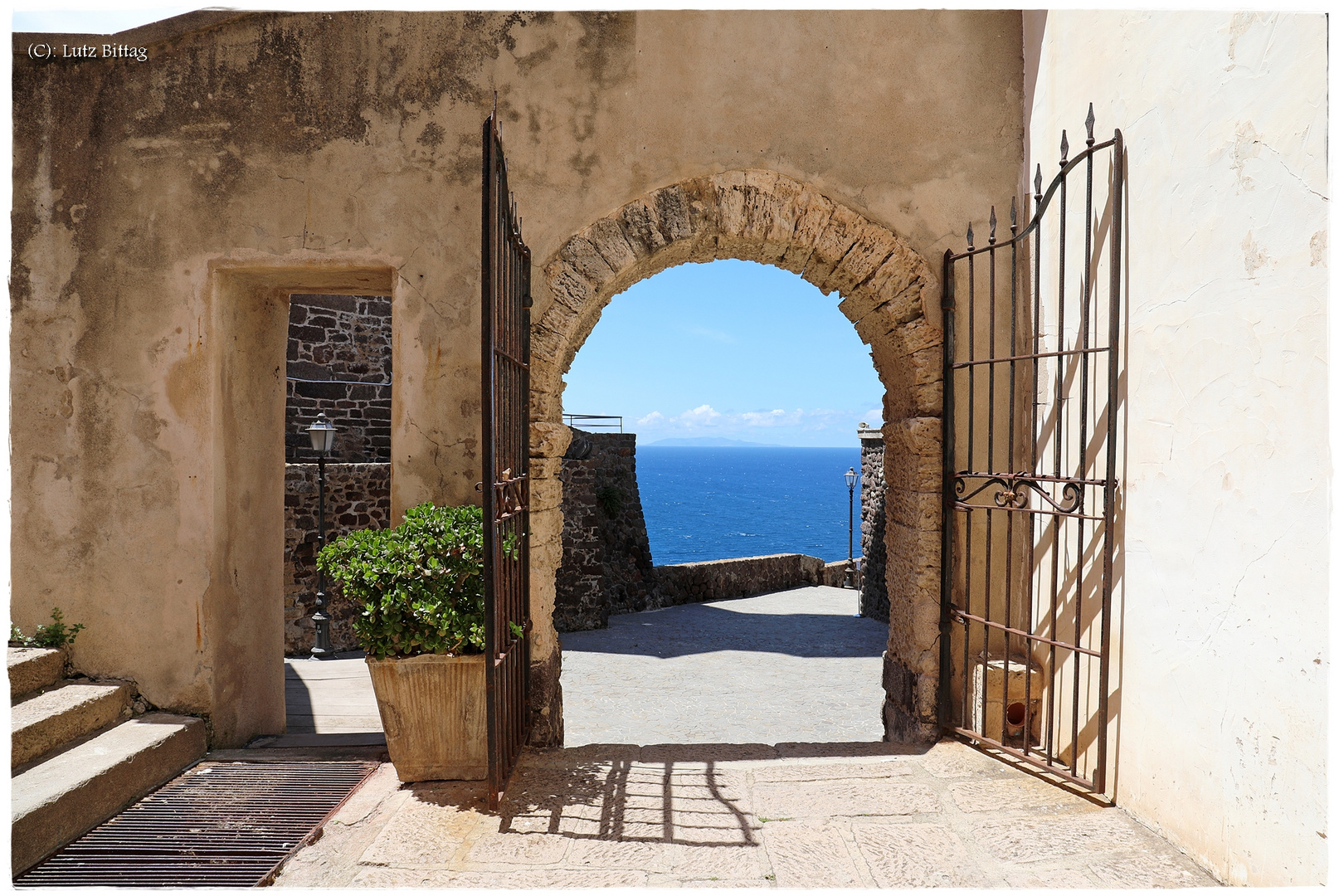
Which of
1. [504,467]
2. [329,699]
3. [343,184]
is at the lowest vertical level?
[329,699]

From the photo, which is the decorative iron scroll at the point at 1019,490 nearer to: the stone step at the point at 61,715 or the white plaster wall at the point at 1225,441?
the white plaster wall at the point at 1225,441

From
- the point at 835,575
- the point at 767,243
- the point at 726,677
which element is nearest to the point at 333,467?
the point at 726,677

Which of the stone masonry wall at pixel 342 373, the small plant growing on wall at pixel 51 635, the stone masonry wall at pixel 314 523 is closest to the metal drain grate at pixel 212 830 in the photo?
the small plant growing on wall at pixel 51 635

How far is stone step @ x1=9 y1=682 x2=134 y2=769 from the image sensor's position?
3.49m

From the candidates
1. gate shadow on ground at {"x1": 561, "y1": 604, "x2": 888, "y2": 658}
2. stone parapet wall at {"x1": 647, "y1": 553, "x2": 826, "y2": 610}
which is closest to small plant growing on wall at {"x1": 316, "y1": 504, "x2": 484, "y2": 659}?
gate shadow on ground at {"x1": 561, "y1": 604, "x2": 888, "y2": 658}

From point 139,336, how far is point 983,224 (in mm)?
4532

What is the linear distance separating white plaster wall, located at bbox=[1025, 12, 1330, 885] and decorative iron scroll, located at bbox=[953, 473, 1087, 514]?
0.99 feet

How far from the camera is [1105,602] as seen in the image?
3.21m

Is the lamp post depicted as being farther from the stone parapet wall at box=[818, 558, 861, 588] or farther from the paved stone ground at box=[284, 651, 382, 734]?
the stone parapet wall at box=[818, 558, 861, 588]

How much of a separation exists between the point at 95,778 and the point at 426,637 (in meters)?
1.53

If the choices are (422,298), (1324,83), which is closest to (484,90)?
(422,298)

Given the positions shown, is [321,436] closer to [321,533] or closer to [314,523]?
[321,533]

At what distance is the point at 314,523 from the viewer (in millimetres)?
10492

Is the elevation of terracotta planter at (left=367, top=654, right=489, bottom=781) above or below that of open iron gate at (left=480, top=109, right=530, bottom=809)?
below
